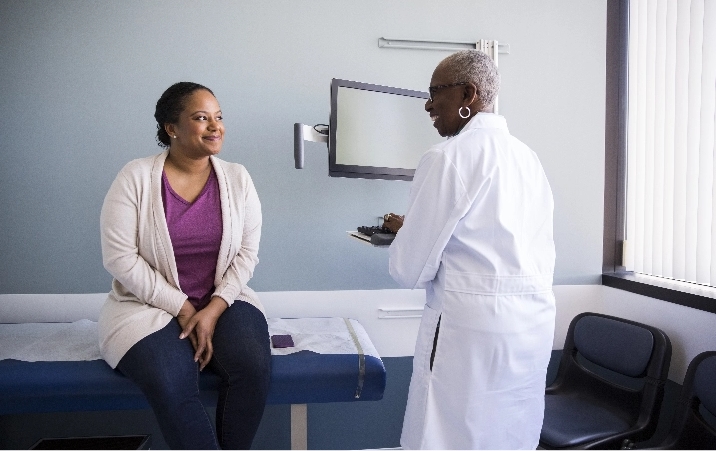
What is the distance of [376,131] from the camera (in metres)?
2.16

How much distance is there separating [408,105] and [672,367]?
1573 mm

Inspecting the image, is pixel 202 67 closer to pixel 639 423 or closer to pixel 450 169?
pixel 450 169

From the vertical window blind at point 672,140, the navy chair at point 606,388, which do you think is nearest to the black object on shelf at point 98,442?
the navy chair at point 606,388

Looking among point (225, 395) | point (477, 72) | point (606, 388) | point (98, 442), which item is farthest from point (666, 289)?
point (98, 442)

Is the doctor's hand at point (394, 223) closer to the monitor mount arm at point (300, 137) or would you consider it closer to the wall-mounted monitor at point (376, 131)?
the wall-mounted monitor at point (376, 131)

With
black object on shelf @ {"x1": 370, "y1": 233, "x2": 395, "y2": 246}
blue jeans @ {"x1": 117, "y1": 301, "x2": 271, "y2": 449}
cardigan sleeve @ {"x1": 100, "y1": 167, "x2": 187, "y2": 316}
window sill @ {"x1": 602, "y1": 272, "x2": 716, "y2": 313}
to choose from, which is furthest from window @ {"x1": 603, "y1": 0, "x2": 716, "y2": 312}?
cardigan sleeve @ {"x1": 100, "y1": 167, "x2": 187, "y2": 316}

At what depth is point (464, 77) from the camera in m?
1.48

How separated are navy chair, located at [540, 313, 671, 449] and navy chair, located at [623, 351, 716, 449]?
119 millimetres

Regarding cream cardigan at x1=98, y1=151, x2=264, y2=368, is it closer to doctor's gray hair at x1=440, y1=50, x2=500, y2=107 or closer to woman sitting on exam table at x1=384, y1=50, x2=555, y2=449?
woman sitting on exam table at x1=384, y1=50, x2=555, y2=449

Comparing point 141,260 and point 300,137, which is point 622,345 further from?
point 141,260

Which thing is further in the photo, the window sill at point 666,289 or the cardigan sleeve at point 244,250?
the window sill at point 666,289

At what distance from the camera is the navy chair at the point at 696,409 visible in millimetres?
1632

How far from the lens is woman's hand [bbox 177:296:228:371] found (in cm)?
161

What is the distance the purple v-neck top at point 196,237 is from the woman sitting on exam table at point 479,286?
0.72m
